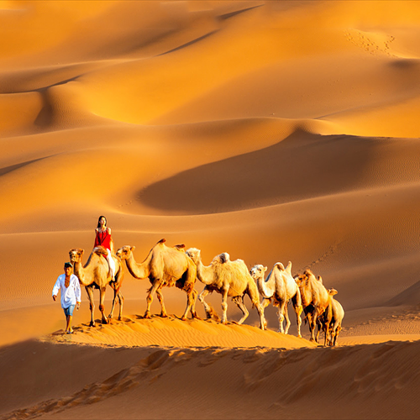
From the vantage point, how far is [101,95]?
56.1 metres

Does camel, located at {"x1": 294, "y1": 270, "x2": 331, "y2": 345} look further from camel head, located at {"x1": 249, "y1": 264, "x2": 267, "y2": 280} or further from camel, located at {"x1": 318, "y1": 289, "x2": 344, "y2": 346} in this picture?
camel head, located at {"x1": 249, "y1": 264, "x2": 267, "y2": 280}

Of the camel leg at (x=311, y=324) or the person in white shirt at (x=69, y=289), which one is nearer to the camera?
the person in white shirt at (x=69, y=289)

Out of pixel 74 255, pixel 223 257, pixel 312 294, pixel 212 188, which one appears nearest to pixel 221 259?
pixel 223 257

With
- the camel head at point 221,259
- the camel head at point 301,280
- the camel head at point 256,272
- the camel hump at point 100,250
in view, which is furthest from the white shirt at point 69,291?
the camel head at point 301,280

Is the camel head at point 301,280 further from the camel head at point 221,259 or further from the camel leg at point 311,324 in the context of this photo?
the camel head at point 221,259

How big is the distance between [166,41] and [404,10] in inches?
1067

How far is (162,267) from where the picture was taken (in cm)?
1502

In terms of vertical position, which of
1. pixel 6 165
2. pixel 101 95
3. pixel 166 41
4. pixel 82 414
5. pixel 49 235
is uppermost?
pixel 166 41

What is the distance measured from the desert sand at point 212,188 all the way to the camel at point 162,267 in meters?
0.77

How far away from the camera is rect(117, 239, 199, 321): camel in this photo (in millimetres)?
14672

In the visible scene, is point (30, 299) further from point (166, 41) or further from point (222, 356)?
point (166, 41)

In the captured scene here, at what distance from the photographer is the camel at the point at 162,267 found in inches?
578

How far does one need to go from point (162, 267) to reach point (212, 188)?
22.6 metres

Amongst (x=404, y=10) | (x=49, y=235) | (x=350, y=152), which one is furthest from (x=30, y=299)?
(x=404, y=10)
